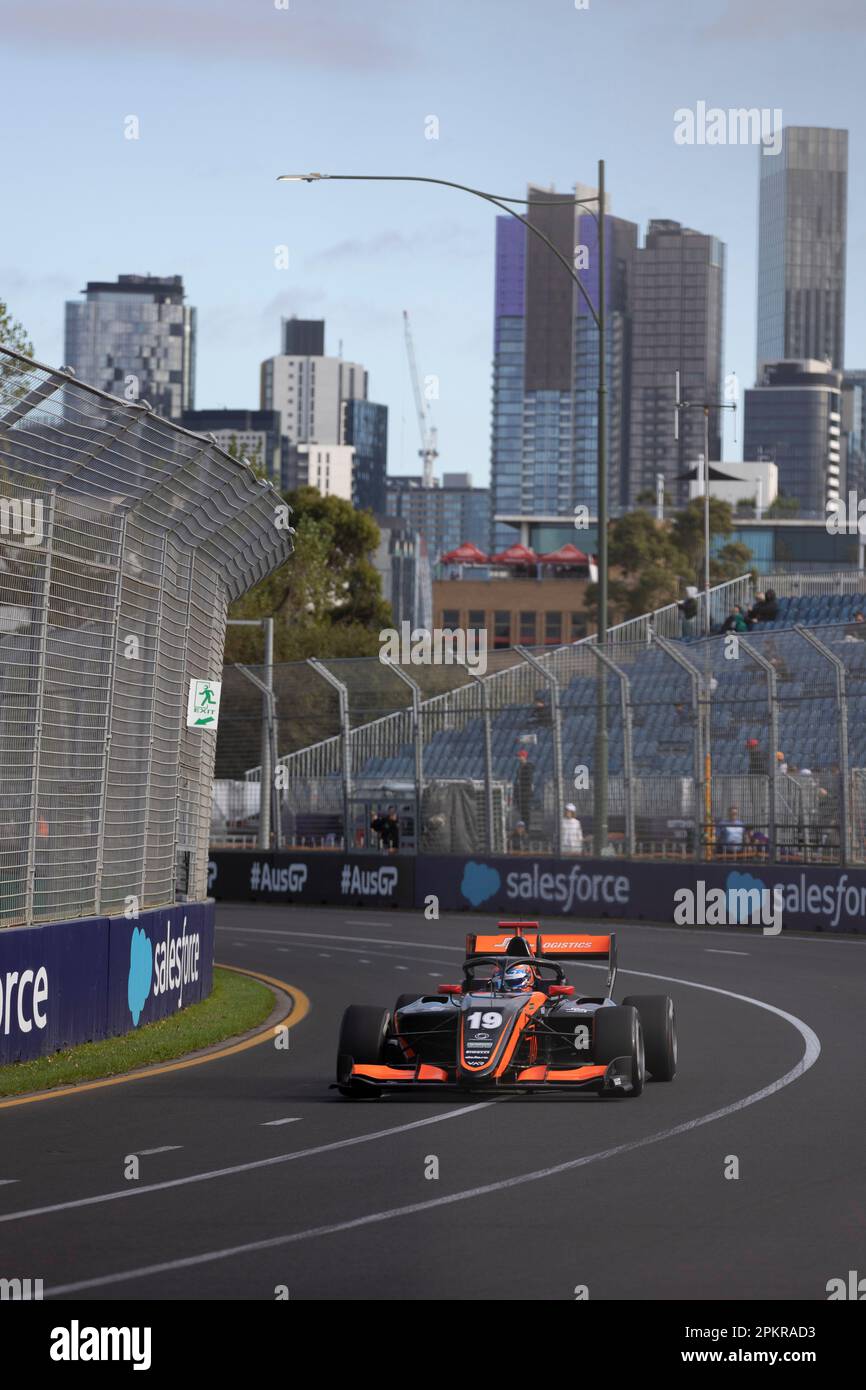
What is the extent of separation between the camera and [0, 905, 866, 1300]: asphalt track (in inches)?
294

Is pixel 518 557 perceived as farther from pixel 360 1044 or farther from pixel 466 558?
pixel 360 1044

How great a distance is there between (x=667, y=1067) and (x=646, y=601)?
325 ft

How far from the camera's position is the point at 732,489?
7357 inches

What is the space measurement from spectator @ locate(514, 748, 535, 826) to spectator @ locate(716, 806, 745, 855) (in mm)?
4205

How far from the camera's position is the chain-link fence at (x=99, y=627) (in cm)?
1351

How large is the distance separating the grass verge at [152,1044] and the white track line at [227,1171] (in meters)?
2.75

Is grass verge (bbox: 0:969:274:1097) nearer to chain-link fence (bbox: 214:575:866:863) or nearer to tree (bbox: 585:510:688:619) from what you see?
chain-link fence (bbox: 214:575:866:863)

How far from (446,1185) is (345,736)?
2732cm

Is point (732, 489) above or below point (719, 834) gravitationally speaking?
above

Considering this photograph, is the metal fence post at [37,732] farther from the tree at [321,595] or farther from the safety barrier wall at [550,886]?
the tree at [321,595]

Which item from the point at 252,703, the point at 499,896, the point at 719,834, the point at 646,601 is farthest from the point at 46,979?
the point at 646,601

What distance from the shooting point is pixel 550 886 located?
1291 inches

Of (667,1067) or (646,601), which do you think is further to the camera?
(646,601)
